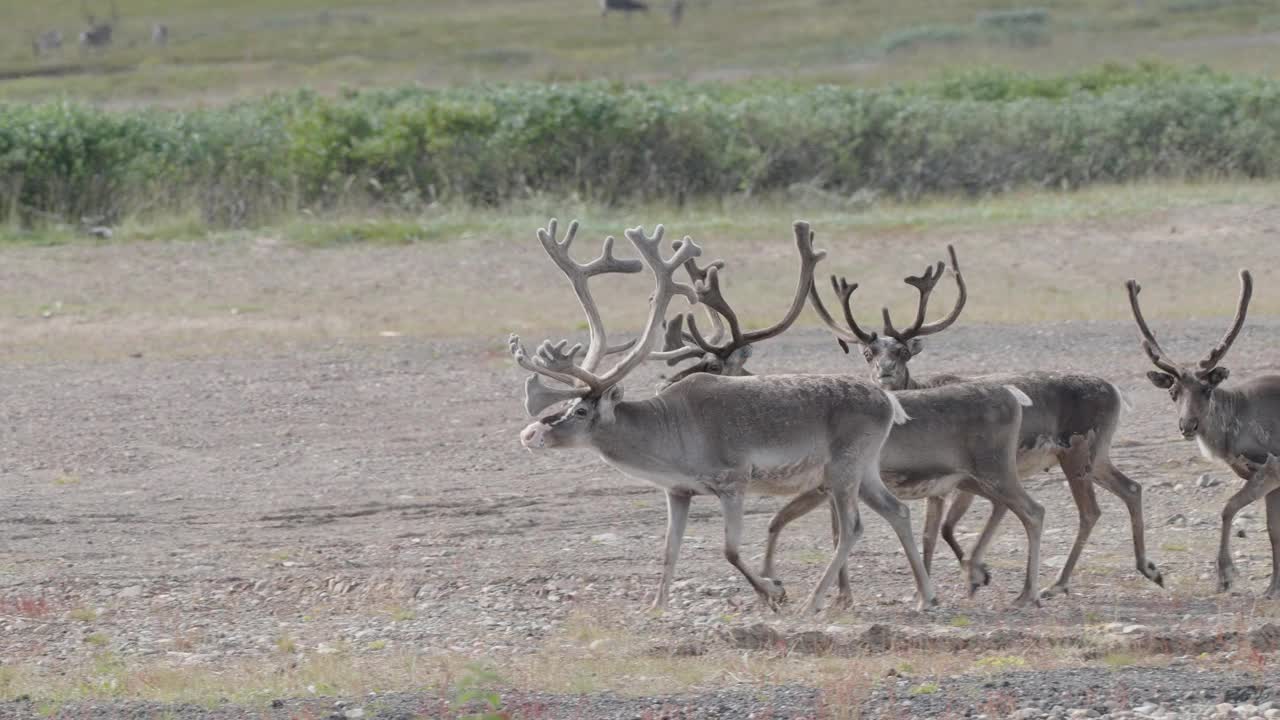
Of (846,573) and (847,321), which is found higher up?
(847,321)

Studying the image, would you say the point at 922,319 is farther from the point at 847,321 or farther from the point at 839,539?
the point at 839,539

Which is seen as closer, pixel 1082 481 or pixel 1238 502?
pixel 1238 502

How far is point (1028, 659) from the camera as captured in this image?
434 inches

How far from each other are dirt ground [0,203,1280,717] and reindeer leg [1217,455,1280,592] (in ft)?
0.60

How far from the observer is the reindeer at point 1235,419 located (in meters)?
13.3

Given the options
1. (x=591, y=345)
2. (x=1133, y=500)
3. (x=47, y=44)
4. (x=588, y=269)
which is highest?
(x=588, y=269)

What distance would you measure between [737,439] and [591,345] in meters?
1.13

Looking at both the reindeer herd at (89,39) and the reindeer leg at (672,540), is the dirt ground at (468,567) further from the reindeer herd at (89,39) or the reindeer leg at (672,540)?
the reindeer herd at (89,39)

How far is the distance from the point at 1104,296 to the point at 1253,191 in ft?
22.2

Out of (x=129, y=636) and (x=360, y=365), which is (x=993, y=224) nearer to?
(x=360, y=365)

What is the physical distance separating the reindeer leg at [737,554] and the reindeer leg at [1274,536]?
123 inches

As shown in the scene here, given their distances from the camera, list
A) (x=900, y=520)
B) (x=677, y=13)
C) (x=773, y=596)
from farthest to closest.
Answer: (x=677, y=13) → (x=900, y=520) → (x=773, y=596)

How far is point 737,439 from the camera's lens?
41.4 ft

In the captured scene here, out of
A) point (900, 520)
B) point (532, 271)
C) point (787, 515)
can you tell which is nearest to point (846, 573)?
point (900, 520)
